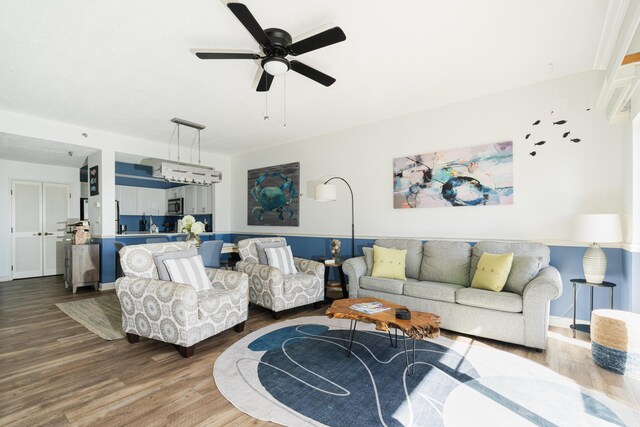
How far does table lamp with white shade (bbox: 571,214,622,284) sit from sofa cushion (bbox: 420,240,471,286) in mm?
1053

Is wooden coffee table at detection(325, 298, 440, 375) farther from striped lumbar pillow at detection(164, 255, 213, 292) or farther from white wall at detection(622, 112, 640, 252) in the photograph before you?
white wall at detection(622, 112, 640, 252)

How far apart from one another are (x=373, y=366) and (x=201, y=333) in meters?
1.54

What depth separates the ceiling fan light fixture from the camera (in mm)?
2438

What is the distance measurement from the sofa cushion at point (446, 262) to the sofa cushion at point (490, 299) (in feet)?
1.35

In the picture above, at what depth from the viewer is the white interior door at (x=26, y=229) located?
6301 millimetres

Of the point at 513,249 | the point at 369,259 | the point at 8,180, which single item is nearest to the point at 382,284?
the point at 369,259

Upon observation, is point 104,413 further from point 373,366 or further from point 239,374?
point 373,366

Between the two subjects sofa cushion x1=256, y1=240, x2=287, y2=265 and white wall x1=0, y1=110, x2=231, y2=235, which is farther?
white wall x1=0, y1=110, x2=231, y2=235

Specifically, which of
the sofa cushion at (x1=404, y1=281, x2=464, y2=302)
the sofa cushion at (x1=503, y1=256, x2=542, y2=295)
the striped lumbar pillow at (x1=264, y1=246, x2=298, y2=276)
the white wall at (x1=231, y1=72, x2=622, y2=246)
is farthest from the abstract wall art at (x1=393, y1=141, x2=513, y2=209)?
the striped lumbar pillow at (x1=264, y1=246, x2=298, y2=276)

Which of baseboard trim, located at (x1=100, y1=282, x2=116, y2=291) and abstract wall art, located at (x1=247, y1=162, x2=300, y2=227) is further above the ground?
abstract wall art, located at (x1=247, y1=162, x2=300, y2=227)

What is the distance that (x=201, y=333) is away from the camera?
9.20ft

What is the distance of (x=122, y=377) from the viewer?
241 cm

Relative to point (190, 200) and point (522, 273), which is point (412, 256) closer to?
point (522, 273)

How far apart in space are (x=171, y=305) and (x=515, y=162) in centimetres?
398
